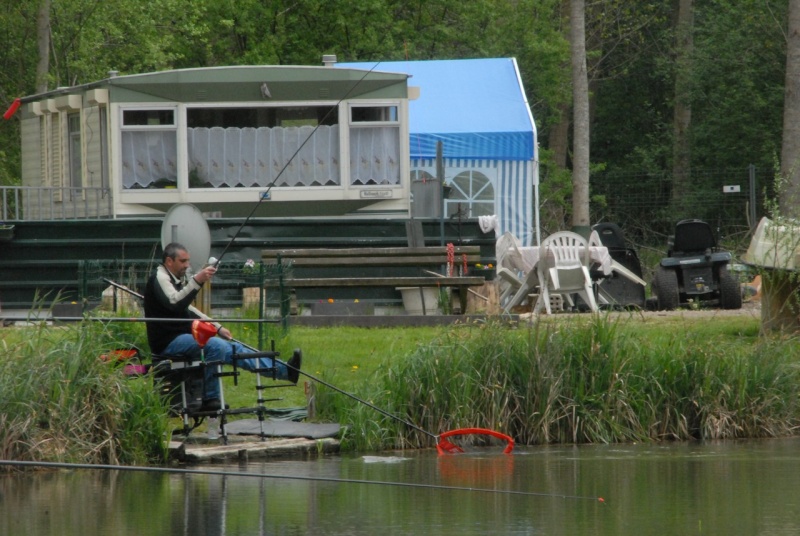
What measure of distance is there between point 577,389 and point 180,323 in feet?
10.2

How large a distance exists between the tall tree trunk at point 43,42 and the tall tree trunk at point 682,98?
1444 cm

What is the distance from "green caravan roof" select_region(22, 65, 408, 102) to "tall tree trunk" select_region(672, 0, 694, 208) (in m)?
17.4

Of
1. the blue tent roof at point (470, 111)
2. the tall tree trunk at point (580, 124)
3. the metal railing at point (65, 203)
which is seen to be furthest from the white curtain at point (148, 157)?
the tall tree trunk at point (580, 124)

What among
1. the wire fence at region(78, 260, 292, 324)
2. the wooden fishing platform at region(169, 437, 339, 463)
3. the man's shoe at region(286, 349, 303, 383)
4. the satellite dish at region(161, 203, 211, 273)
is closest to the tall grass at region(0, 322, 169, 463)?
the wooden fishing platform at region(169, 437, 339, 463)

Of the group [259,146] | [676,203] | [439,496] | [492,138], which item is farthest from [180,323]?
[676,203]

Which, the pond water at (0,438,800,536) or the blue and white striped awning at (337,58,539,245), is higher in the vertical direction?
the blue and white striped awning at (337,58,539,245)

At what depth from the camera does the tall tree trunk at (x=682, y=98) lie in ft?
119

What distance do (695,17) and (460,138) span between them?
1876 cm

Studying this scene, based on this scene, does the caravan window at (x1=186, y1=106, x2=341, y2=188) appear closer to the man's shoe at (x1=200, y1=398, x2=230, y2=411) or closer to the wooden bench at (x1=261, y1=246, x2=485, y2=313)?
the wooden bench at (x1=261, y1=246, x2=485, y2=313)

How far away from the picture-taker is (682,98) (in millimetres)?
36719

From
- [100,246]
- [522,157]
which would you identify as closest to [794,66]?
[522,157]

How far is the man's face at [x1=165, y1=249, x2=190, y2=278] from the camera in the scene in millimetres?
11023

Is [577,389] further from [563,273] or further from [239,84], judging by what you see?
[239,84]

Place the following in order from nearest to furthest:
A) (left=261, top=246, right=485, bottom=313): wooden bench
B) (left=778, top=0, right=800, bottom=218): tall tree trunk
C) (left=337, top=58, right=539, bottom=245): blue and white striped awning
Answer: (left=261, top=246, right=485, bottom=313): wooden bench, (left=778, top=0, right=800, bottom=218): tall tree trunk, (left=337, top=58, right=539, bottom=245): blue and white striped awning
